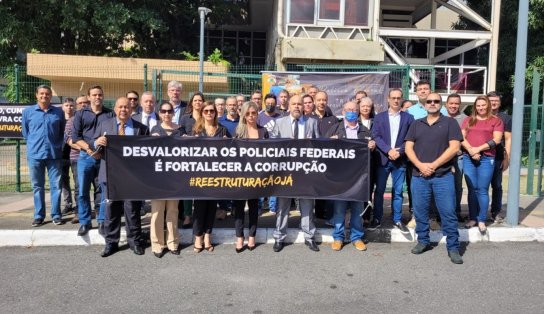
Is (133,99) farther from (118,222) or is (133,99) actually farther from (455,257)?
(455,257)

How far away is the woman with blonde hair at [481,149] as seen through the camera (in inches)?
230

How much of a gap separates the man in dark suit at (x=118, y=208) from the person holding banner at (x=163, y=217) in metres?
0.22

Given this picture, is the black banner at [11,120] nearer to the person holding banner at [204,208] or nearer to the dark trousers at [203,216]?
the person holding banner at [204,208]

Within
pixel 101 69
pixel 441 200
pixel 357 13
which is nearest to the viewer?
pixel 441 200

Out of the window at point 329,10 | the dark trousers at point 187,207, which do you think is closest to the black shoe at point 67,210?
the dark trousers at point 187,207

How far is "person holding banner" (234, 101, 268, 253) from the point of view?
5.38m

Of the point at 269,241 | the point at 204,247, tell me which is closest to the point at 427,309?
the point at 269,241

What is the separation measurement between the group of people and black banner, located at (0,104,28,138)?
220 cm

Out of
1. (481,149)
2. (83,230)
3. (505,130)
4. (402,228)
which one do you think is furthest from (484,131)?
(83,230)

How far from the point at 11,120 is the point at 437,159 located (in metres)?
7.39

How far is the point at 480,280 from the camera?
4547 mm

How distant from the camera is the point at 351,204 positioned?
557 cm

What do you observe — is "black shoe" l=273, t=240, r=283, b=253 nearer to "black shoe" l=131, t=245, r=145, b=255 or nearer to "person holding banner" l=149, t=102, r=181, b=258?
"person holding banner" l=149, t=102, r=181, b=258

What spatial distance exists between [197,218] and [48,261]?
1.74m
